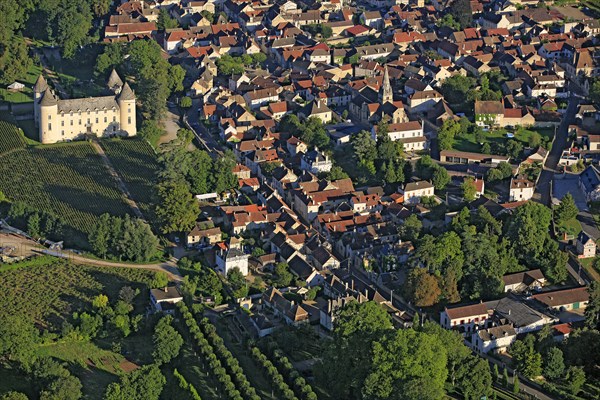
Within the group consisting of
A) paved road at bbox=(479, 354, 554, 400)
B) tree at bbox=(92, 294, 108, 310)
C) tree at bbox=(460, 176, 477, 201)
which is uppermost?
tree at bbox=(460, 176, 477, 201)

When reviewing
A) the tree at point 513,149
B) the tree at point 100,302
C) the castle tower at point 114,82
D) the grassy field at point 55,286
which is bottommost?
the grassy field at point 55,286

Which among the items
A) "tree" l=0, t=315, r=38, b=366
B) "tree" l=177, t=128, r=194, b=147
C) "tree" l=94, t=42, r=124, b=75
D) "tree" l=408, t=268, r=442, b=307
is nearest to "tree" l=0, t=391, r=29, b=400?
"tree" l=0, t=315, r=38, b=366

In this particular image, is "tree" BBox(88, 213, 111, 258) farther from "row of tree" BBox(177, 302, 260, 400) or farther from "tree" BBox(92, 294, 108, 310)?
"row of tree" BBox(177, 302, 260, 400)

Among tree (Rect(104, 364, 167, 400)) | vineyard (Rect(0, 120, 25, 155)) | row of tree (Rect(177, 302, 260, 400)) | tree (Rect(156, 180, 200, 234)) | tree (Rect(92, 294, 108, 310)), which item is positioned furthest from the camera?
vineyard (Rect(0, 120, 25, 155))

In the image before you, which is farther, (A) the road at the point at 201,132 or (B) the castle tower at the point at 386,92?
(B) the castle tower at the point at 386,92

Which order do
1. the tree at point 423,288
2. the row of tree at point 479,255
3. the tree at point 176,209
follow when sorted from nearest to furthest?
the tree at point 423,288 → the row of tree at point 479,255 → the tree at point 176,209

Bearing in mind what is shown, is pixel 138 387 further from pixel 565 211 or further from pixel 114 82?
pixel 114 82

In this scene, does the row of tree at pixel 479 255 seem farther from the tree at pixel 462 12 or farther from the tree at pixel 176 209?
the tree at pixel 462 12

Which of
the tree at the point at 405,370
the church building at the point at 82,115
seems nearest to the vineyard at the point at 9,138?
the church building at the point at 82,115
